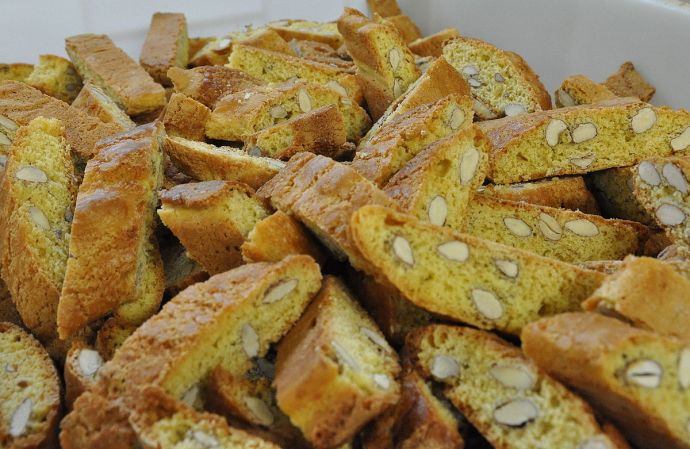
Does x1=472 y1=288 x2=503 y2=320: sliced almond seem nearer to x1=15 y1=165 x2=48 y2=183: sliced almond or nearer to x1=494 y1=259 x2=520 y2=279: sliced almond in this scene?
x1=494 y1=259 x2=520 y2=279: sliced almond

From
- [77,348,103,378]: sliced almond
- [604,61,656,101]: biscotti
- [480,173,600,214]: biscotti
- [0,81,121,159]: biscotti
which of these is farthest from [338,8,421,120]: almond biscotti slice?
[77,348,103,378]: sliced almond

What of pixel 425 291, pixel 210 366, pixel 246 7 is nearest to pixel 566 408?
pixel 425 291

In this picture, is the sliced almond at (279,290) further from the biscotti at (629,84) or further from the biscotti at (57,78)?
the biscotti at (57,78)

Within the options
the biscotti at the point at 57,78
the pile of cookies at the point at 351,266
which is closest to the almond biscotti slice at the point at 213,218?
the pile of cookies at the point at 351,266

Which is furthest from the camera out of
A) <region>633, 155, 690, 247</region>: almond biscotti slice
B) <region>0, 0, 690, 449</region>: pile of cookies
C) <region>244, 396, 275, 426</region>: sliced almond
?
<region>633, 155, 690, 247</region>: almond biscotti slice

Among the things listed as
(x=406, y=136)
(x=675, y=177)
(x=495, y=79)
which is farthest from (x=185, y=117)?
(x=675, y=177)

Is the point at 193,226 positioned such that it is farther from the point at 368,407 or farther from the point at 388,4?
the point at 388,4
